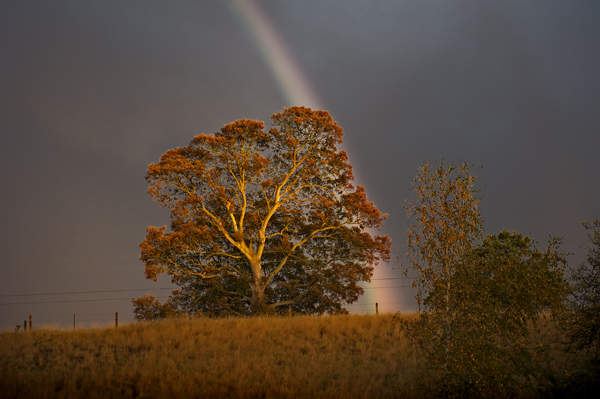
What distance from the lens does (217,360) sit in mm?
18625

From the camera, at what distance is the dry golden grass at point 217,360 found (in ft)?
50.5

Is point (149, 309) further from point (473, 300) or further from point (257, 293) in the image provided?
point (473, 300)

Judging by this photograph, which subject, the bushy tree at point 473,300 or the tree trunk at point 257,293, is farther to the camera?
the tree trunk at point 257,293

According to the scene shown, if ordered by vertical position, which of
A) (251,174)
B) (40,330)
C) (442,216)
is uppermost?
(251,174)

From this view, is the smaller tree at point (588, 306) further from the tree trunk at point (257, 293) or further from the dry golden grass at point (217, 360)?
the tree trunk at point (257, 293)

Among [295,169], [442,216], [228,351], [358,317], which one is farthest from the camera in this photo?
[295,169]

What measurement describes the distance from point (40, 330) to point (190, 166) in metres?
13.0

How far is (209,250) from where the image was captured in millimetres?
31484

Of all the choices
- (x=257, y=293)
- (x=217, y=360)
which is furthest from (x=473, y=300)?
(x=257, y=293)

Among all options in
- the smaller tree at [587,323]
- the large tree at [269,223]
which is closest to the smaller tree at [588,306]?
the smaller tree at [587,323]

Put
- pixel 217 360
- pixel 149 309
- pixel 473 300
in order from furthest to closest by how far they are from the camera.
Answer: pixel 149 309
pixel 217 360
pixel 473 300

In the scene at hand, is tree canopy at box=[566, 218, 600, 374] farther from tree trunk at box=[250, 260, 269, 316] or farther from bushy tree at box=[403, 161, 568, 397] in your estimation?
tree trunk at box=[250, 260, 269, 316]

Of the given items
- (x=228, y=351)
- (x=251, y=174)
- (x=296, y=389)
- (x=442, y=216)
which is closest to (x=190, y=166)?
(x=251, y=174)

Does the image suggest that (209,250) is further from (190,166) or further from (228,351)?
(228,351)
